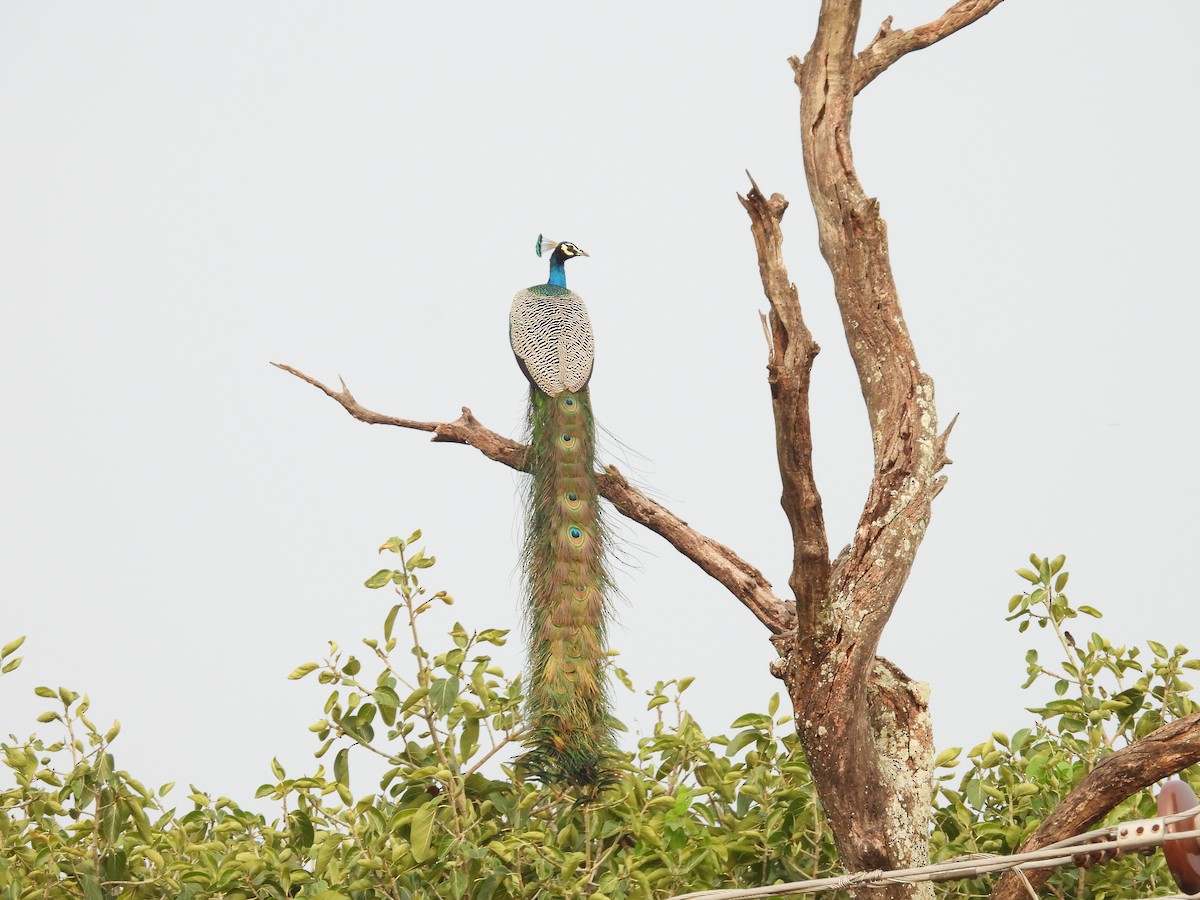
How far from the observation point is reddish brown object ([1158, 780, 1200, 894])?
182cm

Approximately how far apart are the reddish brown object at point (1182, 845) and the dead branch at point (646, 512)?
1.17 m

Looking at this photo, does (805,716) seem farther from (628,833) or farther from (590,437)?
(590,437)

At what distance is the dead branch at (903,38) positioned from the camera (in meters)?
3.10

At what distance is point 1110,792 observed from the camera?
249 cm

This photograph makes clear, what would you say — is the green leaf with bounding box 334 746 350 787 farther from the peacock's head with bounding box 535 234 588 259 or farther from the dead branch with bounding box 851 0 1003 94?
the peacock's head with bounding box 535 234 588 259

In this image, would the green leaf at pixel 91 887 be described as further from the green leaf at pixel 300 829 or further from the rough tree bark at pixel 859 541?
the rough tree bark at pixel 859 541

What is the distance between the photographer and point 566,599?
385 cm

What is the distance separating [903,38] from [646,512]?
136 centimetres

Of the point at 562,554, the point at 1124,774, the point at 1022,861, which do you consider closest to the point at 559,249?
the point at 562,554

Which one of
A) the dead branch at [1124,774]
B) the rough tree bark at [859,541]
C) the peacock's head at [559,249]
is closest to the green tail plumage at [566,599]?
the rough tree bark at [859,541]

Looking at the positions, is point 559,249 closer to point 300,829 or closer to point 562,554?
point 562,554

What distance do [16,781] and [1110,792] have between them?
2.20m

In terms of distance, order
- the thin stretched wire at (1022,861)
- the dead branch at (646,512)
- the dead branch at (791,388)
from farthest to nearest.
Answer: the dead branch at (646,512) < the dead branch at (791,388) < the thin stretched wire at (1022,861)

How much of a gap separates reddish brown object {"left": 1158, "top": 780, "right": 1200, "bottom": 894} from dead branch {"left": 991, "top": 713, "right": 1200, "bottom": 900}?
63cm
